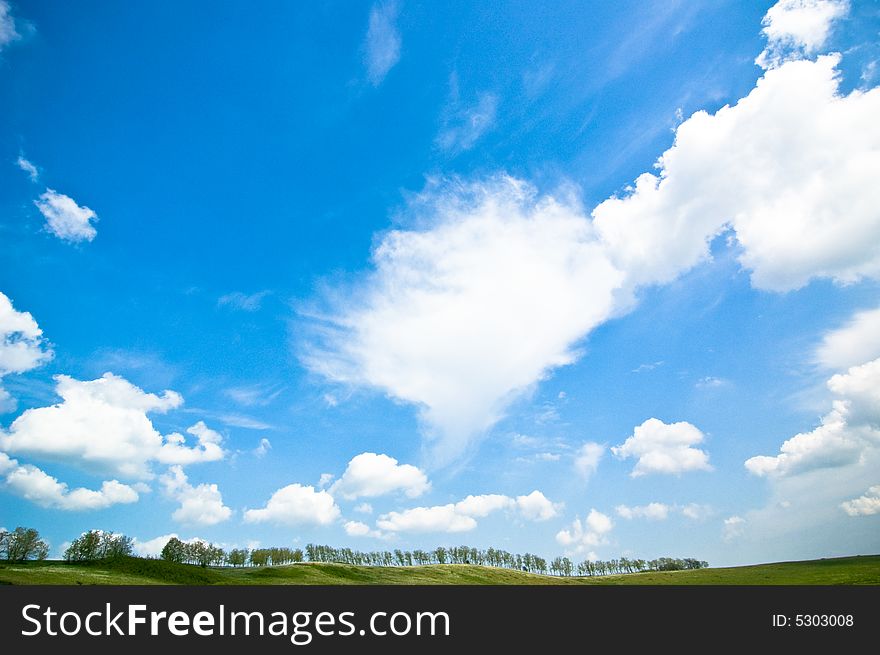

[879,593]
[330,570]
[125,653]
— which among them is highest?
[125,653]

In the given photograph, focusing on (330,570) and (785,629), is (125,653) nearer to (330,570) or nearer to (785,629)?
(785,629)

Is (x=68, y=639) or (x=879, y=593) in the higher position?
(x=68, y=639)

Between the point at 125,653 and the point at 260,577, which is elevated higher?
the point at 125,653

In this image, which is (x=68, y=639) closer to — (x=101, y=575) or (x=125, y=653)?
(x=125, y=653)

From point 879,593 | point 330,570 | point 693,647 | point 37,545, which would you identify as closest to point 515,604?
point 693,647

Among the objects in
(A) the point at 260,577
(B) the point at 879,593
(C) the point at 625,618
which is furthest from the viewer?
(A) the point at 260,577

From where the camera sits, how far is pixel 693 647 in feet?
113

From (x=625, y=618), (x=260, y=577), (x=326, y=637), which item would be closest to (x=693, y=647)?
(x=625, y=618)

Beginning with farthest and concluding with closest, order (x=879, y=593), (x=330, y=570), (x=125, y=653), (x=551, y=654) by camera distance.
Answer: (x=330, y=570) < (x=879, y=593) < (x=551, y=654) < (x=125, y=653)

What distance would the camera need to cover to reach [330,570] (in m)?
193

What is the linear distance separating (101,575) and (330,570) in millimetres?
88901

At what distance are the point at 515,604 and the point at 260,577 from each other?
499 ft

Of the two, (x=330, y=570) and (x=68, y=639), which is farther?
(x=330, y=570)

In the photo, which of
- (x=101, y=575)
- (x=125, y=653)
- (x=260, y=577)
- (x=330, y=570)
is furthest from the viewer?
(x=330, y=570)
